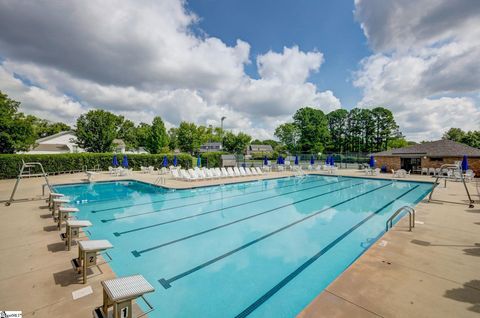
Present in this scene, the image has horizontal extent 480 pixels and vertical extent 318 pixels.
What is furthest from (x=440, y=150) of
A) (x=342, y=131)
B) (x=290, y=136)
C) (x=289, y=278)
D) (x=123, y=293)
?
(x=342, y=131)

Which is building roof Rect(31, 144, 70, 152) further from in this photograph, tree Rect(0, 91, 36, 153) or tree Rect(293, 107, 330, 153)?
tree Rect(293, 107, 330, 153)

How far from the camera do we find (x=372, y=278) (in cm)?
319

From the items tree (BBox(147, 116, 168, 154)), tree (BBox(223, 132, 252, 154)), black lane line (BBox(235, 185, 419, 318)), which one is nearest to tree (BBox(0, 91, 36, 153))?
tree (BBox(147, 116, 168, 154))

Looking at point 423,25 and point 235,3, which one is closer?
point 423,25

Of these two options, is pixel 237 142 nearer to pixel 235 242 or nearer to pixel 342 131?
pixel 342 131

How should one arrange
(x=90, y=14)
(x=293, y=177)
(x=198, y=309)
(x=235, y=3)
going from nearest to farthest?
(x=198, y=309)
(x=90, y=14)
(x=235, y=3)
(x=293, y=177)

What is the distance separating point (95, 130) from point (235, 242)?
2949 centimetres

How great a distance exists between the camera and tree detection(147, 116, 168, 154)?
3334 cm

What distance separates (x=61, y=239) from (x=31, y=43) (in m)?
10.0

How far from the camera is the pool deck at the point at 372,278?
2.55 metres

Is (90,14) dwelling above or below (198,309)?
above

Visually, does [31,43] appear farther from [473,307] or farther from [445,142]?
[445,142]

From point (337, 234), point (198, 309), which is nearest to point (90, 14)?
point (198, 309)

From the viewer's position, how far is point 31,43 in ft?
31.8
